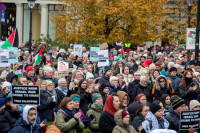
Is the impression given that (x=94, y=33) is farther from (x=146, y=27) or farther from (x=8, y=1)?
(x=8, y=1)

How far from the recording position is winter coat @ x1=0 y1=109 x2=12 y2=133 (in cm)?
823

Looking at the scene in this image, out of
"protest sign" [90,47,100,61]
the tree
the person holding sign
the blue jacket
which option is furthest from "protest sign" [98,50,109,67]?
the tree

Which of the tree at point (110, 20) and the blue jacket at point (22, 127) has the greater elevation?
the tree at point (110, 20)

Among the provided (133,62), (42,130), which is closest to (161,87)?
(42,130)

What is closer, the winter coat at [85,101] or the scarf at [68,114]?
the scarf at [68,114]

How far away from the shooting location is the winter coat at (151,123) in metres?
8.54

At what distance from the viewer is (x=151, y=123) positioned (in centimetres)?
860

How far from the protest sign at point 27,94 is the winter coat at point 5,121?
67 centimetres

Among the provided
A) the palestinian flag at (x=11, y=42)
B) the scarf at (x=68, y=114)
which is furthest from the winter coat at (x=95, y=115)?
the palestinian flag at (x=11, y=42)

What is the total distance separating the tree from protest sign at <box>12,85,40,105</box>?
70.5ft

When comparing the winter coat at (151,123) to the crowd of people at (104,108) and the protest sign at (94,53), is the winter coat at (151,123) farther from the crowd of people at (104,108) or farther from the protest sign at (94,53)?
the protest sign at (94,53)

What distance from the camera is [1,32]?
200 feet

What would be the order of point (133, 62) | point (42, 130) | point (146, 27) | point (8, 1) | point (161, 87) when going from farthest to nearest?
point (8, 1)
point (146, 27)
point (133, 62)
point (161, 87)
point (42, 130)

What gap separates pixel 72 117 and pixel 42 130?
0.65m
